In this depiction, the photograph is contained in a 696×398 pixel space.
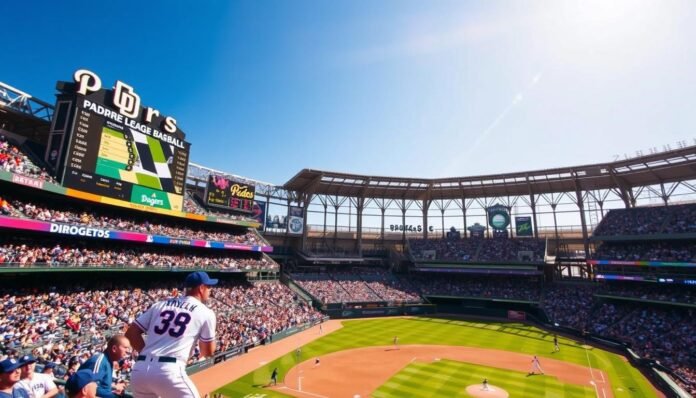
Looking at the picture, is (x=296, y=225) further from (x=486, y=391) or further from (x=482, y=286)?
(x=486, y=391)

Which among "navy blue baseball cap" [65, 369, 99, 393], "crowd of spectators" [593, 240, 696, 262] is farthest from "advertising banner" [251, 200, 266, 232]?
"navy blue baseball cap" [65, 369, 99, 393]

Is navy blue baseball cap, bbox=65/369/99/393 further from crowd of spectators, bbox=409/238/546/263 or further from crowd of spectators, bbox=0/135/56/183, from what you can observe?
crowd of spectators, bbox=409/238/546/263

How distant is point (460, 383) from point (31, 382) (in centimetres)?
2567

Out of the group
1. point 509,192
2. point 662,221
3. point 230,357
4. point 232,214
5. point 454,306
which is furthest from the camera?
point 509,192

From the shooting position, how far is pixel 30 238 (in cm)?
2703

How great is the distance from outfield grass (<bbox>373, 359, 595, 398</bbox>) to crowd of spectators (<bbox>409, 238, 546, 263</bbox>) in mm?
31755

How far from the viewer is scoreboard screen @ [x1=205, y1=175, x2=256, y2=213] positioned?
155 feet

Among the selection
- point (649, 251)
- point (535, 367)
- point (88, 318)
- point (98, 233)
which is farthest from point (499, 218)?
point (88, 318)

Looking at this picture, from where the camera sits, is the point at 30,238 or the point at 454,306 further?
the point at 454,306

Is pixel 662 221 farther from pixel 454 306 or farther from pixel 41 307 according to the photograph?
pixel 41 307

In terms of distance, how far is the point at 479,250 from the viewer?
60062 millimetres

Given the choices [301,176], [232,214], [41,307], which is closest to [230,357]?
[41,307]

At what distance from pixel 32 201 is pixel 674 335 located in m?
59.6

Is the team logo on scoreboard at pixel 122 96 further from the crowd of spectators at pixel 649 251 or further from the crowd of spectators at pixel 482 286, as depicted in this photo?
the crowd of spectators at pixel 649 251
